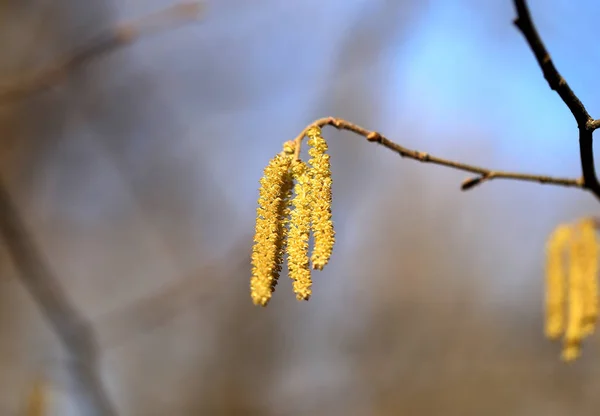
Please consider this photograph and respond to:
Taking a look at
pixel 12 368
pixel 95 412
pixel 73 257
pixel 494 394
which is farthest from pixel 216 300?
pixel 494 394

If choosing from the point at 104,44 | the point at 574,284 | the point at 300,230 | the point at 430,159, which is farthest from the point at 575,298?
the point at 104,44

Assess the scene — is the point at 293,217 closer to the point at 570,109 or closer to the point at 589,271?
the point at 570,109

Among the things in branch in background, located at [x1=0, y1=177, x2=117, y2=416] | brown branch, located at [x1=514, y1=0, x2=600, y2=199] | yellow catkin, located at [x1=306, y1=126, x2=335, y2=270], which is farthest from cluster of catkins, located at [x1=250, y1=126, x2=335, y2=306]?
branch in background, located at [x1=0, y1=177, x2=117, y2=416]

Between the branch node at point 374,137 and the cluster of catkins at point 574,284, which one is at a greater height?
the branch node at point 374,137

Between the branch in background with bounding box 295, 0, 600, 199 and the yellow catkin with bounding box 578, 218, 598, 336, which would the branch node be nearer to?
the branch in background with bounding box 295, 0, 600, 199

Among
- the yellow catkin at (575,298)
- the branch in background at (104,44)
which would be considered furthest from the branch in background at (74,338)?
the yellow catkin at (575,298)

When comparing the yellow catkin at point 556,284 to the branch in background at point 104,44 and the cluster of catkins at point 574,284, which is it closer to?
the cluster of catkins at point 574,284

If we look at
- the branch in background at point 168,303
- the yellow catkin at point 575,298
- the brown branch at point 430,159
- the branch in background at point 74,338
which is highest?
the branch in background at point 168,303
